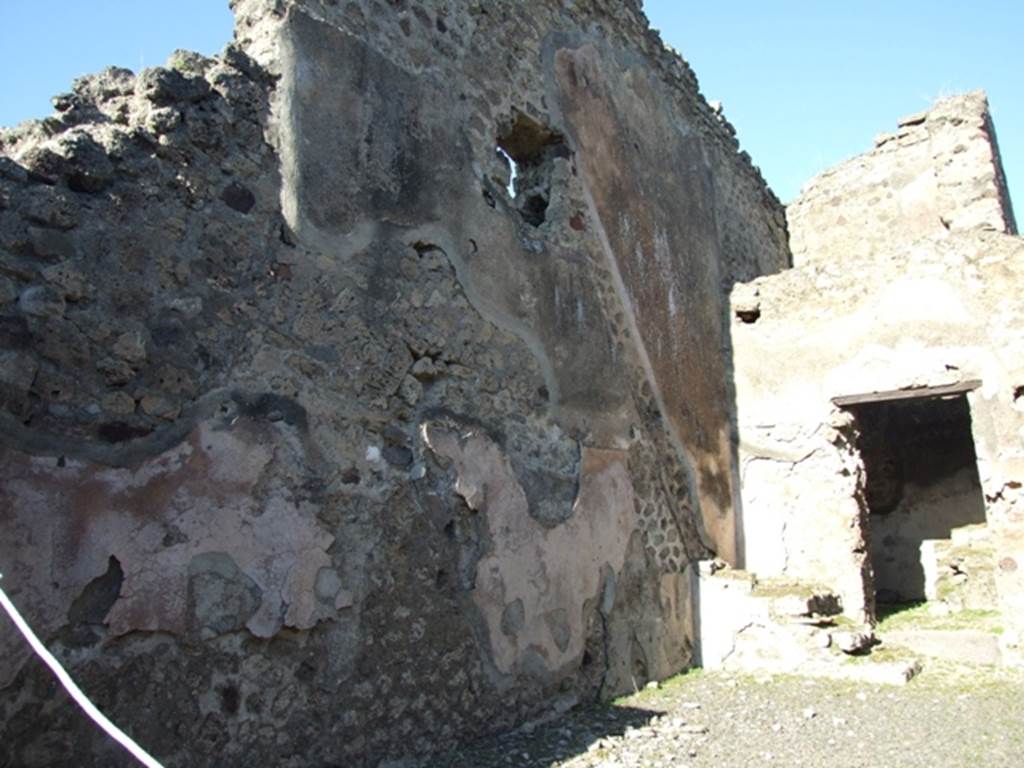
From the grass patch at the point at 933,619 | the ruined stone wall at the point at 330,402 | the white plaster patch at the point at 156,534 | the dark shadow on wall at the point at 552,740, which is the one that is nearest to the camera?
the white plaster patch at the point at 156,534

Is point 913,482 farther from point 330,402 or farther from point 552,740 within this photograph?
point 330,402

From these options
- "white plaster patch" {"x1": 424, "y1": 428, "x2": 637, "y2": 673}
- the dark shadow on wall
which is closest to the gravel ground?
the dark shadow on wall

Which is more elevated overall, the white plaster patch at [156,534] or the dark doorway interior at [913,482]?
the dark doorway interior at [913,482]

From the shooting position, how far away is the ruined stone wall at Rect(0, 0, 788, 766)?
2646mm

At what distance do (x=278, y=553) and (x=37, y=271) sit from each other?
47.1 inches

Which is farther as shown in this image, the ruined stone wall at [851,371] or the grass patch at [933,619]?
the grass patch at [933,619]

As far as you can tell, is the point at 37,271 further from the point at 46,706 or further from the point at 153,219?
the point at 46,706

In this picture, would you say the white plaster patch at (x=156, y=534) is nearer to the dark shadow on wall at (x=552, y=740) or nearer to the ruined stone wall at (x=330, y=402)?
the ruined stone wall at (x=330, y=402)

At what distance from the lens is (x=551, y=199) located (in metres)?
5.04

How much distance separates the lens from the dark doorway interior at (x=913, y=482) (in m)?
7.96

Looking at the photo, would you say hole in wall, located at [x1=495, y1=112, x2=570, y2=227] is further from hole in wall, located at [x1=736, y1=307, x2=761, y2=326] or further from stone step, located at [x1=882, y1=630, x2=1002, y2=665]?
stone step, located at [x1=882, y1=630, x2=1002, y2=665]

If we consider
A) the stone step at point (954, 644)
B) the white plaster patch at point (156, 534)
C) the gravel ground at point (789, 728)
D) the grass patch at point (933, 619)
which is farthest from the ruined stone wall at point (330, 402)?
the grass patch at point (933, 619)

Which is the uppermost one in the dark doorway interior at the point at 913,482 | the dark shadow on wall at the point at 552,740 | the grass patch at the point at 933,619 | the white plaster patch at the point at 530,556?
the dark doorway interior at the point at 913,482

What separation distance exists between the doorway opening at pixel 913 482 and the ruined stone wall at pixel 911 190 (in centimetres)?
157
